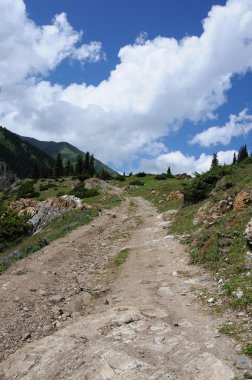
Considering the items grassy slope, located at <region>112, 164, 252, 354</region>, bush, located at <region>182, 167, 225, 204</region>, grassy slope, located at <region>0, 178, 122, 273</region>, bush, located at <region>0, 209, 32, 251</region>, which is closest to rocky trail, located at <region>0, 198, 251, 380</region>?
grassy slope, located at <region>112, 164, 252, 354</region>

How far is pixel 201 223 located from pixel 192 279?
8.74 meters

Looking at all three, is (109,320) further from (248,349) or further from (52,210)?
(52,210)

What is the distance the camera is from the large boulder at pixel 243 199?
837 inches

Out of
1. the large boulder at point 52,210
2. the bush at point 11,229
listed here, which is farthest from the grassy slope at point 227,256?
the bush at point 11,229

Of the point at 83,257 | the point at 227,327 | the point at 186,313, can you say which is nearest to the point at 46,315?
the point at 186,313

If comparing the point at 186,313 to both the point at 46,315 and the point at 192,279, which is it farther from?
the point at 46,315

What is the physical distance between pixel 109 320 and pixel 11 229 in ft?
94.0

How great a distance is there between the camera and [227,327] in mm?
10047

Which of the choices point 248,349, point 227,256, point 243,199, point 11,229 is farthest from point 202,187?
point 248,349

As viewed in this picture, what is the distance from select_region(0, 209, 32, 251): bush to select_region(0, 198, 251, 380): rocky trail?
652 inches

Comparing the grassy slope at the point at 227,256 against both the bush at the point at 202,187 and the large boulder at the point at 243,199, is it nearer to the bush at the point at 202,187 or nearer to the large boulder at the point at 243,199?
the large boulder at the point at 243,199

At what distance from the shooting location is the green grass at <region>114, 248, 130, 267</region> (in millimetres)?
18984

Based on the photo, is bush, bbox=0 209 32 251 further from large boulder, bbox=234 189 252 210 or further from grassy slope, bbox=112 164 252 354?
large boulder, bbox=234 189 252 210

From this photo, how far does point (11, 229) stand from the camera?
37656 mm
